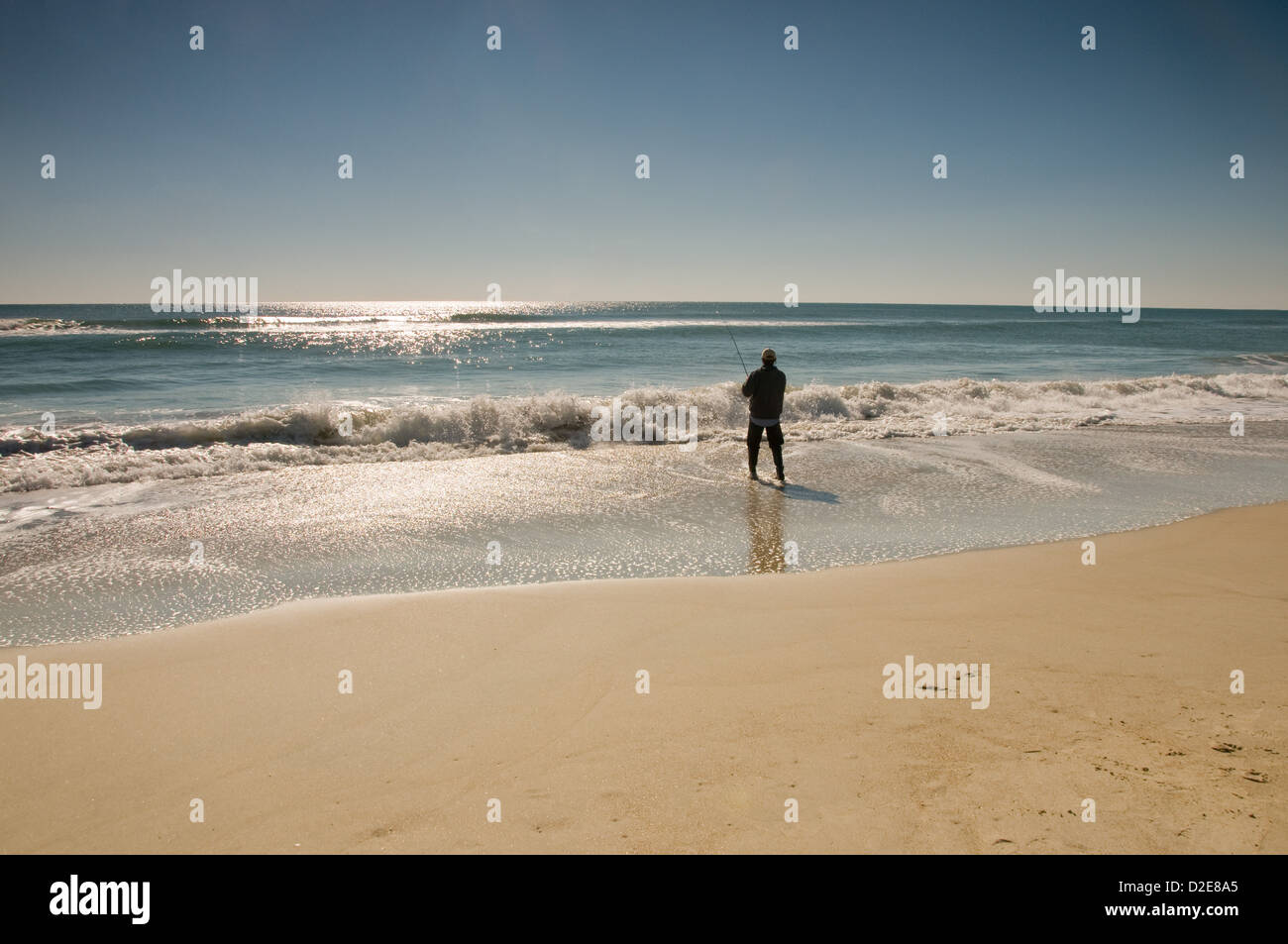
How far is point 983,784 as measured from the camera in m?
3.06

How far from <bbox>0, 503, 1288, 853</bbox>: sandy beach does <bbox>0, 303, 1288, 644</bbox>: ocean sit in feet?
3.45

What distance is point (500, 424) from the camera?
14.4 meters

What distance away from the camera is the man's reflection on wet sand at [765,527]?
6.88 meters

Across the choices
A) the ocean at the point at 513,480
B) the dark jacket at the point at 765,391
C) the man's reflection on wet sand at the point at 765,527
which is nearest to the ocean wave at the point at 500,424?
the ocean at the point at 513,480

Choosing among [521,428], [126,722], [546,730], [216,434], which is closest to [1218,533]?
[546,730]

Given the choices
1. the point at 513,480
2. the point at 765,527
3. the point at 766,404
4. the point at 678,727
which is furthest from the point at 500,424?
the point at 678,727

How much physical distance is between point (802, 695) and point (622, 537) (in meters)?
3.92

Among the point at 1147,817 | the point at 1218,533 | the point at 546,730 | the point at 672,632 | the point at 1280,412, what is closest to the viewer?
the point at 1147,817

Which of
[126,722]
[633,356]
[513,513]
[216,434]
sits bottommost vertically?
[126,722]

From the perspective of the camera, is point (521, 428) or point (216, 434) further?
point (521, 428)

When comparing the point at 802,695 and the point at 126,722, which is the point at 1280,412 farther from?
the point at 126,722

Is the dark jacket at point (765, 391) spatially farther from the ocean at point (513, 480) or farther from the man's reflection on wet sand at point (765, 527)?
the man's reflection on wet sand at point (765, 527)

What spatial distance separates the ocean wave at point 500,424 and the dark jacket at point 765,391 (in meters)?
3.10

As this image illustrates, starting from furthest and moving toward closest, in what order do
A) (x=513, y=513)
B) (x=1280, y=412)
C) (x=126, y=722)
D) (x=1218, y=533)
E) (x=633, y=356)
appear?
(x=633, y=356) → (x=1280, y=412) → (x=513, y=513) → (x=1218, y=533) → (x=126, y=722)
